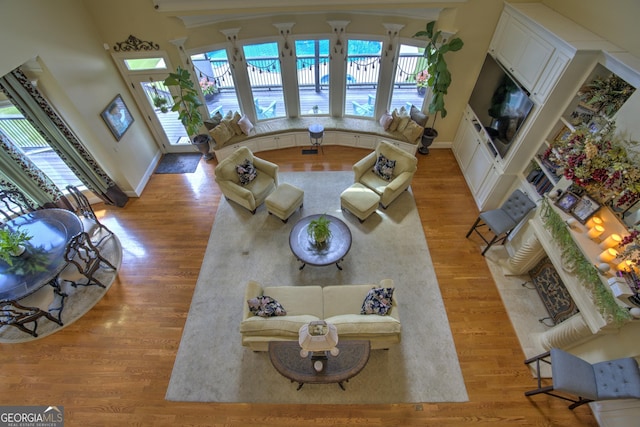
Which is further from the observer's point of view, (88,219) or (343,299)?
(88,219)

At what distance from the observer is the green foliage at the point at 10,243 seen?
388 cm

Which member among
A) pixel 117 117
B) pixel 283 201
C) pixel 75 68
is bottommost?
pixel 283 201


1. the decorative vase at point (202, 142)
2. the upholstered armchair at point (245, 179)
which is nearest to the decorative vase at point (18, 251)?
the upholstered armchair at point (245, 179)

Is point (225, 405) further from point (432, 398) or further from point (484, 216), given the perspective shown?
point (484, 216)

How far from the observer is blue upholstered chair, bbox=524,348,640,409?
3.00 meters

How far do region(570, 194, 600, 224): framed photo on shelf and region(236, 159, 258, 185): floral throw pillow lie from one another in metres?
4.98

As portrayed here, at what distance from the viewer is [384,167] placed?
5695 millimetres

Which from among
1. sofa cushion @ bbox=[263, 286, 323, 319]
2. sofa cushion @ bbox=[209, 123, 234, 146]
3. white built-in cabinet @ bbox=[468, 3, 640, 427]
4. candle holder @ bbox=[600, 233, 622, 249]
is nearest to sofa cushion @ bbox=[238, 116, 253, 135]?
sofa cushion @ bbox=[209, 123, 234, 146]

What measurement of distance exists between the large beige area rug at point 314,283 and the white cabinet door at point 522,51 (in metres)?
2.68

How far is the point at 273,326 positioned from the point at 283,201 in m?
2.50

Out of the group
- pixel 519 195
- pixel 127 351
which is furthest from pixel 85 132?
pixel 519 195

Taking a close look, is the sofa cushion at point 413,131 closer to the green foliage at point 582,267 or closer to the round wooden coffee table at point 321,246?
the round wooden coffee table at point 321,246

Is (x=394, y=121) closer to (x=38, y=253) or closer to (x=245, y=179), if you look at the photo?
(x=245, y=179)

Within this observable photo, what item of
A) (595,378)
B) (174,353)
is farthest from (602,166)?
(174,353)
